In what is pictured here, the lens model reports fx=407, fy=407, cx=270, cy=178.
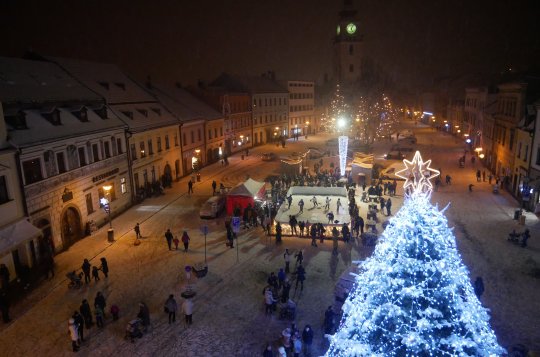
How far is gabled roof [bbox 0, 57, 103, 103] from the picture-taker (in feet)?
80.0

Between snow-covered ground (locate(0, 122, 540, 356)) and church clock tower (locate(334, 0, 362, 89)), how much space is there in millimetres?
56956

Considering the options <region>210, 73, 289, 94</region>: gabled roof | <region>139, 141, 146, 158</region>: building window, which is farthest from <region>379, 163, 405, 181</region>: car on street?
<region>210, 73, 289, 94</region>: gabled roof

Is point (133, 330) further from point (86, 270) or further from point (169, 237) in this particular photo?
point (169, 237)

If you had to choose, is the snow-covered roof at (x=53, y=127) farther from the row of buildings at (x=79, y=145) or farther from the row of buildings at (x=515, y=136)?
the row of buildings at (x=515, y=136)

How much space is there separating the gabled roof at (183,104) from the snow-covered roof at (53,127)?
45.2ft

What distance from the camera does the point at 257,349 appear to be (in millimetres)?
14648

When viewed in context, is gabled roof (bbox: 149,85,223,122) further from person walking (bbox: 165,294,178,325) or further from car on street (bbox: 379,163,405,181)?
person walking (bbox: 165,294,178,325)

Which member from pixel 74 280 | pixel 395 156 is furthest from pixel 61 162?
pixel 395 156

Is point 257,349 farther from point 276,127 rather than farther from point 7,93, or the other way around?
point 276,127

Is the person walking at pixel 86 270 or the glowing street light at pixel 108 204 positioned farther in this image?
the glowing street light at pixel 108 204

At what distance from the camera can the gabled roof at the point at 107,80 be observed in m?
33.3

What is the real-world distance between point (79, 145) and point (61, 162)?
81.1 inches

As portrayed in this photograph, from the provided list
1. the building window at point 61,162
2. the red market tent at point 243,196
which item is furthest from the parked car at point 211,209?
the building window at point 61,162

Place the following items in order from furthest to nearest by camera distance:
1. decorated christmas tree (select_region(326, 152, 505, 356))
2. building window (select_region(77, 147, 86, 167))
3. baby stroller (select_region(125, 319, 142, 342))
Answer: building window (select_region(77, 147, 86, 167)) → baby stroller (select_region(125, 319, 142, 342)) → decorated christmas tree (select_region(326, 152, 505, 356))
